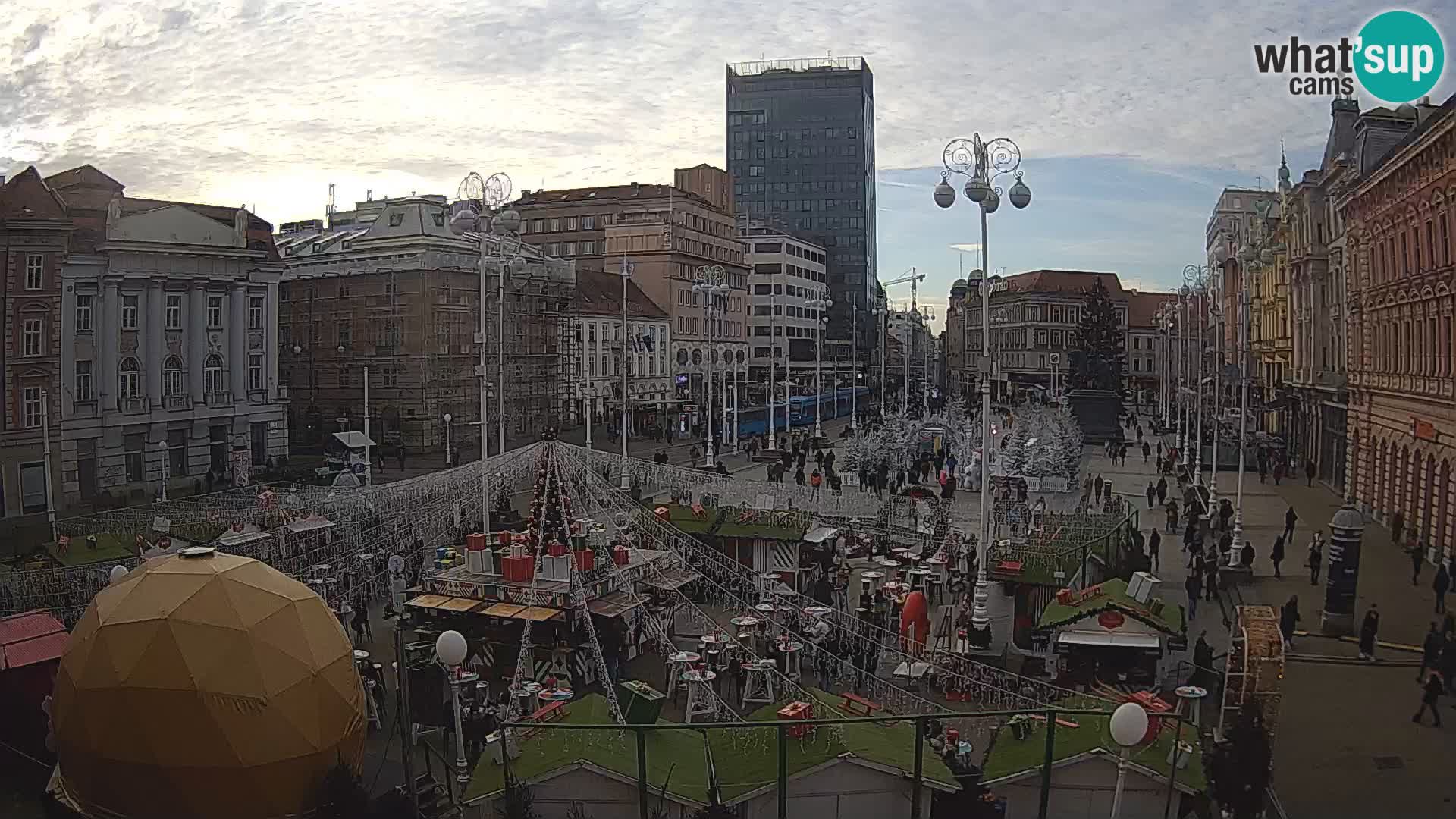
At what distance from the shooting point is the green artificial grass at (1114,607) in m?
17.5

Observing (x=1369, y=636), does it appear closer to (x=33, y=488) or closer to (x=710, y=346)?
(x=710, y=346)

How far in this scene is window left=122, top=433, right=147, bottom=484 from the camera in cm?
4059

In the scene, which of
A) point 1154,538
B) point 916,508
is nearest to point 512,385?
point 916,508

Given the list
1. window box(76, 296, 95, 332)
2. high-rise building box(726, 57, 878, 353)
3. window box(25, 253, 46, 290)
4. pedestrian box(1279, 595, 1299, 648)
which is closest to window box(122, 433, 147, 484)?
window box(76, 296, 95, 332)

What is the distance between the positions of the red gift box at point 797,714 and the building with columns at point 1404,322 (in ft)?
70.7

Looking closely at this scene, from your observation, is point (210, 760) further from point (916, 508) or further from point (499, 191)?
point (916, 508)

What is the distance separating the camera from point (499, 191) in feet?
82.4

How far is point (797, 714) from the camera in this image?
12.8 metres

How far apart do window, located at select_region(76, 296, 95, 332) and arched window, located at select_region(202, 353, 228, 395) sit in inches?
210

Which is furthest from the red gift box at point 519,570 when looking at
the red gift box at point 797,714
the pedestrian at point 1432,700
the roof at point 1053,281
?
the roof at point 1053,281

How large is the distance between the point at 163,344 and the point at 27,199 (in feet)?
27.3

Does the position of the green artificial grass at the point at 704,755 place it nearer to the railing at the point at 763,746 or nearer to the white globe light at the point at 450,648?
the railing at the point at 763,746

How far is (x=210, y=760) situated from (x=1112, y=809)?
344 inches

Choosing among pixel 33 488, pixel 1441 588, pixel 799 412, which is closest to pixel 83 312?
pixel 33 488
